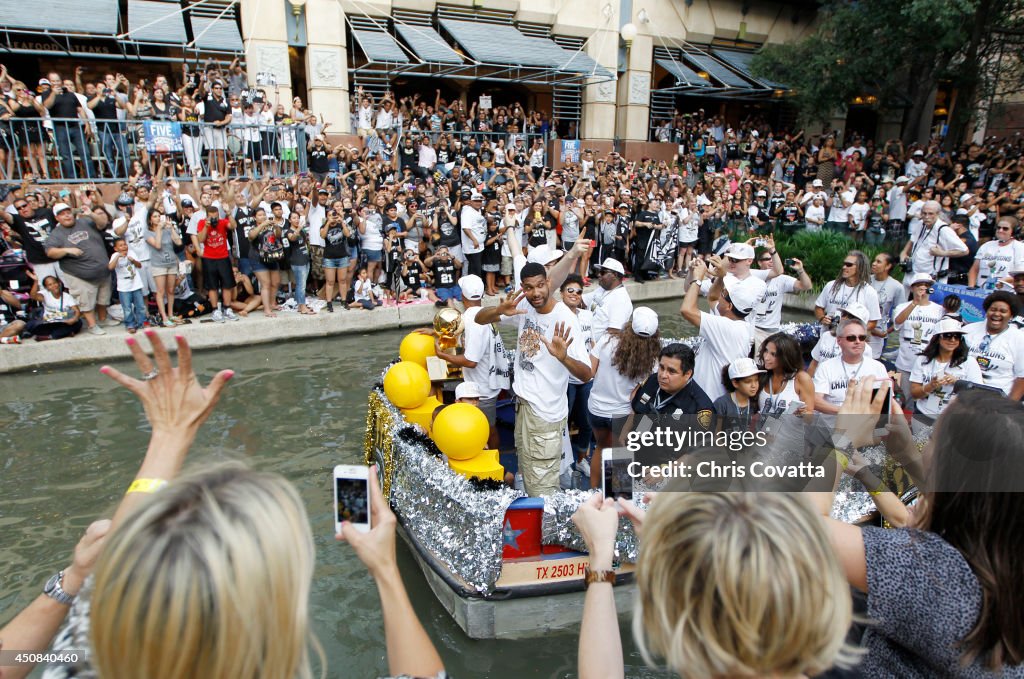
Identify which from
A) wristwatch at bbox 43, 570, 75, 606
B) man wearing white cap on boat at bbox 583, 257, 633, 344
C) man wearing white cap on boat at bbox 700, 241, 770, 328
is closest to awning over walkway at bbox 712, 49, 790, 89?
man wearing white cap on boat at bbox 700, 241, 770, 328

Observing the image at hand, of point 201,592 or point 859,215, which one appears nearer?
point 201,592

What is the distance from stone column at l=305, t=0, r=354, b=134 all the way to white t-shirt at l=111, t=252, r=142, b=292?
8334mm

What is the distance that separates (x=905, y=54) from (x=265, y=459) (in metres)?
21.3

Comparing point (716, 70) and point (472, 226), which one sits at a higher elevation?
point (716, 70)

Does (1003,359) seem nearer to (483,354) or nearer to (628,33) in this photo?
(483,354)

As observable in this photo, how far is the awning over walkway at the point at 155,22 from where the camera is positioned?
15125mm

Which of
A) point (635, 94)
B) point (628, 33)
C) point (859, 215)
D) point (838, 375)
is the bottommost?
point (838, 375)

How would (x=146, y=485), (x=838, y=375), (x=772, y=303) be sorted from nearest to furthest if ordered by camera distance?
(x=146, y=485) → (x=838, y=375) → (x=772, y=303)

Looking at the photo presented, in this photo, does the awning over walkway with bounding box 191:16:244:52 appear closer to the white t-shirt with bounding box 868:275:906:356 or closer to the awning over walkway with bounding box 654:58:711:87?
the awning over walkway with bounding box 654:58:711:87

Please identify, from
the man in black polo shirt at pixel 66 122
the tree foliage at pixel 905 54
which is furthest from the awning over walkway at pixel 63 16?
the tree foliage at pixel 905 54

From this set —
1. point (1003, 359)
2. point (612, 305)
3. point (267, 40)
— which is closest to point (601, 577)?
point (612, 305)

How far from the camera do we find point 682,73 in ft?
74.4

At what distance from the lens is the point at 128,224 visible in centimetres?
1025

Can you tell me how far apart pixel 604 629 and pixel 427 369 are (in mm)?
4470
